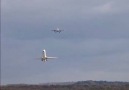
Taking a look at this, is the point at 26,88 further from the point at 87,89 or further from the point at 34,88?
the point at 87,89

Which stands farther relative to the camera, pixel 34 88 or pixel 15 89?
pixel 34 88

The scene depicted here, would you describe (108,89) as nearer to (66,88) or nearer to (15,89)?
(66,88)

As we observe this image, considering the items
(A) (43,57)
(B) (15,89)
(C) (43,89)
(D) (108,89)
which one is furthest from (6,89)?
(A) (43,57)

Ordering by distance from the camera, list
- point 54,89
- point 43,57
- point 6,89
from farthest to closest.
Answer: point 54,89 → point 6,89 → point 43,57

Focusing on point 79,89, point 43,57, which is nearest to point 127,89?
point 79,89

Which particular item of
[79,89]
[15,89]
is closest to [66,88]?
[79,89]

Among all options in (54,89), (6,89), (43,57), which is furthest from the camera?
(54,89)

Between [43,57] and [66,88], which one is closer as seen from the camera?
[43,57]
